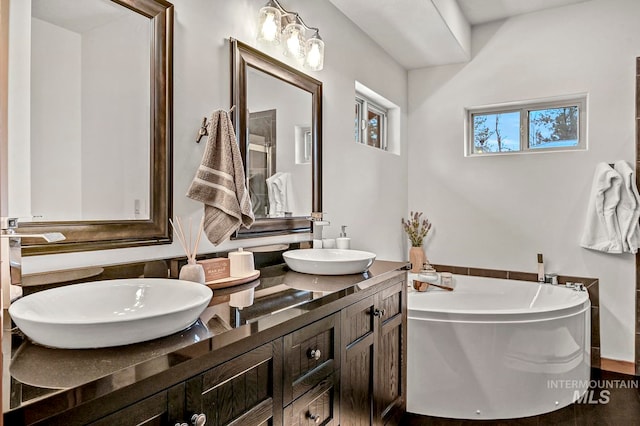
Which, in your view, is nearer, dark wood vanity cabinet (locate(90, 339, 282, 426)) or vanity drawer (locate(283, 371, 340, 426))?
dark wood vanity cabinet (locate(90, 339, 282, 426))

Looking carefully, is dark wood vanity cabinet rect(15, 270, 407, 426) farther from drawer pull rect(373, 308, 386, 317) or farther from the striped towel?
the striped towel

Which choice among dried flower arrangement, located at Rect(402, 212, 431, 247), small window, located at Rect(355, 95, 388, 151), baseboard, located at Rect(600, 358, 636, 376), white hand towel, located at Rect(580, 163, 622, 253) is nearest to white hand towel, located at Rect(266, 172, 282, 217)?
small window, located at Rect(355, 95, 388, 151)

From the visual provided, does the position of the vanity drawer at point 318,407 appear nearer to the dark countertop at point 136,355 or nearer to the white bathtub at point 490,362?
the dark countertop at point 136,355

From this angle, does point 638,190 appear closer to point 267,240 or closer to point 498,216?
point 498,216

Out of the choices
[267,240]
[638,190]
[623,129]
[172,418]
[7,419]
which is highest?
[623,129]

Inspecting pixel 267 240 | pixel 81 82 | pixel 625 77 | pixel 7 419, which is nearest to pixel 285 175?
pixel 267 240

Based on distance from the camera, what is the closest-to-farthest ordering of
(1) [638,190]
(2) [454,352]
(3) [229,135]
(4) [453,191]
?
(3) [229,135], (2) [454,352], (1) [638,190], (4) [453,191]

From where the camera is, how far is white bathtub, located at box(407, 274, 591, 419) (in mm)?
2275

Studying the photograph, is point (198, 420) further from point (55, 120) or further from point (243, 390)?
point (55, 120)

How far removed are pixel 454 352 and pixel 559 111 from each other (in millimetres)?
2177

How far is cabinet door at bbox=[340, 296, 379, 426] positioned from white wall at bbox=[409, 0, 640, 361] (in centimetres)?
209

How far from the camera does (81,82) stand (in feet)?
4.21

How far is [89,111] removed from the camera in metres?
1.31

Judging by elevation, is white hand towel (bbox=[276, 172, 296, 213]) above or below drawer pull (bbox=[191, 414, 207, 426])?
above
